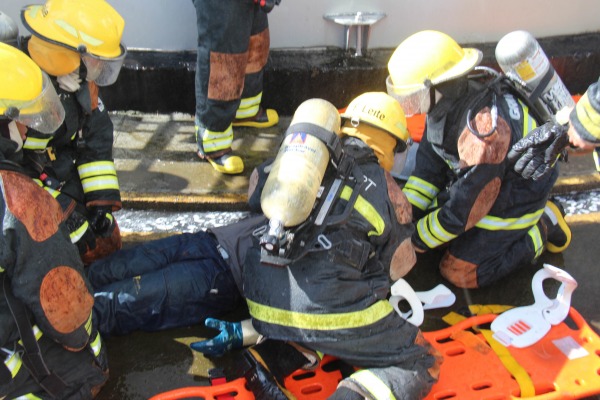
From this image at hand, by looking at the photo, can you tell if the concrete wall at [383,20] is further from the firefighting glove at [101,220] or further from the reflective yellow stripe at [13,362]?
the reflective yellow stripe at [13,362]

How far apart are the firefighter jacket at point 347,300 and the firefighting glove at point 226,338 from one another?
309 millimetres

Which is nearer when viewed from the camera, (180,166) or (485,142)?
(485,142)

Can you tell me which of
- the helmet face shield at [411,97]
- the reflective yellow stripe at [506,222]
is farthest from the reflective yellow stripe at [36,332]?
the reflective yellow stripe at [506,222]

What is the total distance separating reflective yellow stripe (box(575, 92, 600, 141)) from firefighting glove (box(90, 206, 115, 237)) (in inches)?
98.9

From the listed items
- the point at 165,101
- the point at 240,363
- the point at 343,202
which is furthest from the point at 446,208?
the point at 165,101

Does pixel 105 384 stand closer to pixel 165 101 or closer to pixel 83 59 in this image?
pixel 83 59

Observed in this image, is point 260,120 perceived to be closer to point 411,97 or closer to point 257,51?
point 257,51

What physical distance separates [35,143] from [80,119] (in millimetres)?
316

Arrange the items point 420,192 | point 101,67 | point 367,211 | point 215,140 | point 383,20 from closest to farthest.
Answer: point 367,211 < point 101,67 < point 420,192 < point 215,140 < point 383,20

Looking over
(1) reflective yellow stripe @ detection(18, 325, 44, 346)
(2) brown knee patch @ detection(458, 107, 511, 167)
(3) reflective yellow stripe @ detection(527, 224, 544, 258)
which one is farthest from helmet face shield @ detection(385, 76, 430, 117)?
(1) reflective yellow stripe @ detection(18, 325, 44, 346)

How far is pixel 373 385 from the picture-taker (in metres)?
2.35

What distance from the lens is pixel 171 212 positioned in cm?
399

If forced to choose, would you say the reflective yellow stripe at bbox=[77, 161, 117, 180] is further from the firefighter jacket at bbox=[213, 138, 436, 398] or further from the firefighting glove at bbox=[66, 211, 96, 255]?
the firefighter jacket at bbox=[213, 138, 436, 398]

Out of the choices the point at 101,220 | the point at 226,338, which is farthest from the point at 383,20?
the point at 226,338
